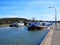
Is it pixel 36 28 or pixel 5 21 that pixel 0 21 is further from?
pixel 36 28

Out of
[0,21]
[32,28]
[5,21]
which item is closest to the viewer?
[32,28]

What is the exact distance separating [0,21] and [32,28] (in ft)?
327

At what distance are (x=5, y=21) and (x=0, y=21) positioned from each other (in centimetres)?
1644

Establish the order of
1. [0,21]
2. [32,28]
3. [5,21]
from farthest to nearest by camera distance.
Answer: [5,21] → [0,21] → [32,28]

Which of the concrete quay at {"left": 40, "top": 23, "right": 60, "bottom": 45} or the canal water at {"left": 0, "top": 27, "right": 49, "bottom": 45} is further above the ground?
the concrete quay at {"left": 40, "top": 23, "right": 60, "bottom": 45}

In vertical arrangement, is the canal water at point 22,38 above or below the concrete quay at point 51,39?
below

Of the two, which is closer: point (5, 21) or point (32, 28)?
point (32, 28)

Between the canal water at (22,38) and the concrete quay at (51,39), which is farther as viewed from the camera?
the canal water at (22,38)

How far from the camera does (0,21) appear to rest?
16525 cm

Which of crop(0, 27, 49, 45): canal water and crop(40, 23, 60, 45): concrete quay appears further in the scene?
crop(0, 27, 49, 45): canal water

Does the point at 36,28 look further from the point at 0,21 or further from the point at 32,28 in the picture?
the point at 0,21

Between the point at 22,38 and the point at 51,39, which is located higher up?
the point at 51,39

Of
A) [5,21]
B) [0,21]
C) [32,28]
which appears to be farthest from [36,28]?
[5,21]

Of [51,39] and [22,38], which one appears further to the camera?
[22,38]
